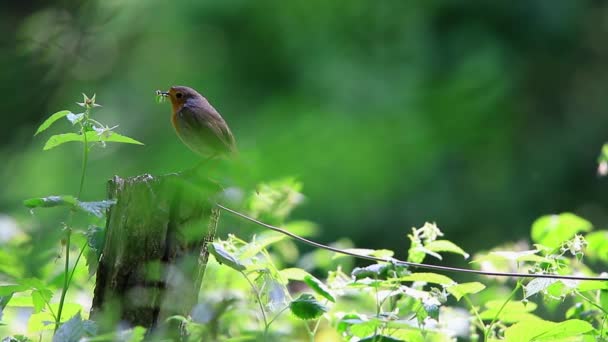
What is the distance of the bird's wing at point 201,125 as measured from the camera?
2.13 m

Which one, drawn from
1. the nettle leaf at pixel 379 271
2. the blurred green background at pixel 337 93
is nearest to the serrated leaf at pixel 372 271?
the nettle leaf at pixel 379 271

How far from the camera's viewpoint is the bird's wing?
213cm

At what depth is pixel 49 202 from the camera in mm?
1229

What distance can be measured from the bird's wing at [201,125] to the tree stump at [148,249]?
2.35ft

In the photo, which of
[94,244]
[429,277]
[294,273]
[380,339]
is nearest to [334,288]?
[294,273]

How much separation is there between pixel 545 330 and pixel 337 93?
1.98ft

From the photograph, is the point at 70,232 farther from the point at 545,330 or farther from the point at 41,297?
the point at 545,330

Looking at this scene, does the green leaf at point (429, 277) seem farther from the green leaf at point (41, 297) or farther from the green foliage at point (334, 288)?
the green leaf at point (41, 297)

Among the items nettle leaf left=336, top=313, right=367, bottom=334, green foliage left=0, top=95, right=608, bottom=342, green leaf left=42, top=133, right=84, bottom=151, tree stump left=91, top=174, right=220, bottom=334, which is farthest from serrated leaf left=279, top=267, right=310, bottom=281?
green leaf left=42, top=133, right=84, bottom=151

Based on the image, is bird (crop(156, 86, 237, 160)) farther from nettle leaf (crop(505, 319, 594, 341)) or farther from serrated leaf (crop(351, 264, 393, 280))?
nettle leaf (crop(505, 319, 594, 341))

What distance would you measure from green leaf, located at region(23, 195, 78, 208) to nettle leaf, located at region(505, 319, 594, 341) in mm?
770

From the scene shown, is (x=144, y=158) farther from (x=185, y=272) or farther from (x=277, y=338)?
(x=277, y=338)

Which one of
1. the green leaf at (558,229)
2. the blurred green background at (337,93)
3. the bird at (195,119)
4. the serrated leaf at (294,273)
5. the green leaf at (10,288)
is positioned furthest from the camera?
the bird at (195,119)

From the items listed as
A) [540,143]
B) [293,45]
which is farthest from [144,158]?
[540,143]
